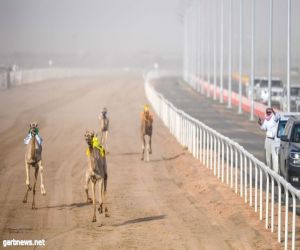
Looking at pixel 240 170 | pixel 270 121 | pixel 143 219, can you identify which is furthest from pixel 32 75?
pixel 143 219

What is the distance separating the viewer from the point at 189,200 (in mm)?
16953

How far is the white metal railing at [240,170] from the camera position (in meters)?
12.8

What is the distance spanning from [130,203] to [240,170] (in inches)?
89.6

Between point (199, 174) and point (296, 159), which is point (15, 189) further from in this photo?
point (296, 159)

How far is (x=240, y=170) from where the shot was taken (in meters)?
17.3

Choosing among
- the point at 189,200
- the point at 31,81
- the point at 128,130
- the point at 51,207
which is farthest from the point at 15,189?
the point at 31,81

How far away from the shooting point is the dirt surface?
42.4ft

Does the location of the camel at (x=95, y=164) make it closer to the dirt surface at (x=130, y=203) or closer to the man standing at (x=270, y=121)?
the dirt surface at (x=130, y=203)

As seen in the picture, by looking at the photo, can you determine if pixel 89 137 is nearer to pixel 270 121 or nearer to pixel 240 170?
pixel 240 170

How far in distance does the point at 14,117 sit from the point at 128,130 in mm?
8820

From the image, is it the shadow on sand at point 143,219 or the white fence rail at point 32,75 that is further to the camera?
the white fence rail at point 32,75

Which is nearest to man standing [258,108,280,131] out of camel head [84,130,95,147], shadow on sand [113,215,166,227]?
shadow on sand [113,215,166,227]

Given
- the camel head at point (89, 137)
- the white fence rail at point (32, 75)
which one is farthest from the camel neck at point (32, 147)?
the white fence rail at point (32, 75)

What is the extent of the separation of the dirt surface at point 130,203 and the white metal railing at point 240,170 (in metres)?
0.23
